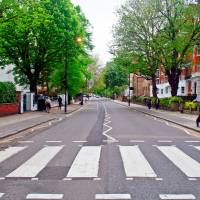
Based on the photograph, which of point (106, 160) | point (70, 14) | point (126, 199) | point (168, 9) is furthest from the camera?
point (168, 9)

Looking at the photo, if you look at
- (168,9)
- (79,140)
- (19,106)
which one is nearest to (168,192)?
(79,140)

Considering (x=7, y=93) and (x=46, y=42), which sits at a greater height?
(x=46, y=42)

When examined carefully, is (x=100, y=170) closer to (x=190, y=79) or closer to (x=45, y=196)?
(x=45, y=196)

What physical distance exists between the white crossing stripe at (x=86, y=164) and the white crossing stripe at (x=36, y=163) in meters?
0.78

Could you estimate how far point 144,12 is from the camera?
51.6 m

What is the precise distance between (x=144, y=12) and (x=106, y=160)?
139 ft

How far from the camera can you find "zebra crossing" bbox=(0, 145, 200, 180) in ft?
30.9

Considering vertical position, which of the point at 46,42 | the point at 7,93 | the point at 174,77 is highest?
the point at 46,42

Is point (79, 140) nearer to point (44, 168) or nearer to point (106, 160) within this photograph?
point (106, 160)

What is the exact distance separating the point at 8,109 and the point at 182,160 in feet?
86.3

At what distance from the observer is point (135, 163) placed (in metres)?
10.9

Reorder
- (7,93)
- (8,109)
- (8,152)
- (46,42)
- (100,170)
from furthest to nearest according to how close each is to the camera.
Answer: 1. (46,42)
2. (7,93)
3. (8,109)
4. (8,152)
5. (100,170)

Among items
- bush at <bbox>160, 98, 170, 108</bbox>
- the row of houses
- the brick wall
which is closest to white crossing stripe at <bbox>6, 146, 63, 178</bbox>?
the brick wall

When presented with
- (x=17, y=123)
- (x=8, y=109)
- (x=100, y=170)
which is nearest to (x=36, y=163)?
(x=100, y=170)
